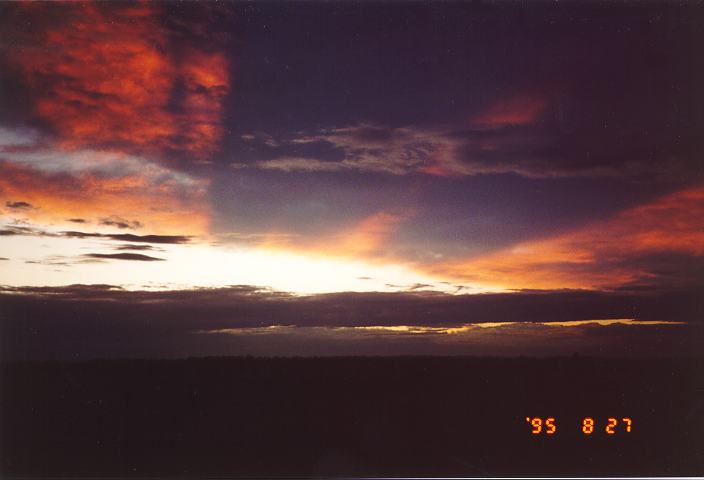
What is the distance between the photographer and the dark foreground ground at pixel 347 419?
6.04 metres

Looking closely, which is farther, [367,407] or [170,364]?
[367,407]


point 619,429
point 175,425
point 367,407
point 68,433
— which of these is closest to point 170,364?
point 175,425

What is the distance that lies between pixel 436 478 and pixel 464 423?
1.35 meters

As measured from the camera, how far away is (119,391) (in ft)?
21.7

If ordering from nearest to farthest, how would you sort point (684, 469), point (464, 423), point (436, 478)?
point (436, 478)
point (684, 469)
point (464, 423)

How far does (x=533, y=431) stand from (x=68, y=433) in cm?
493

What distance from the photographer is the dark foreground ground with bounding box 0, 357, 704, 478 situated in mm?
6035

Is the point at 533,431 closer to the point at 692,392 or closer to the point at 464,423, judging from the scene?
the point at 464,423

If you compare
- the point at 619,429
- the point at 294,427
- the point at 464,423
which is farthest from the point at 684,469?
the point at 294,427

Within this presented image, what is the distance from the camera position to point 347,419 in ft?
22.0

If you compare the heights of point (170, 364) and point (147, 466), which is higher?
point (170, 364)

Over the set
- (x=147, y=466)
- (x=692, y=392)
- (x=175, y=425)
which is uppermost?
(x=692, y=392)

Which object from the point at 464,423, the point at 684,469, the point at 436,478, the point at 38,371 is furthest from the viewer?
the point at 464,423

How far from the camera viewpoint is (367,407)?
23.2 ft
